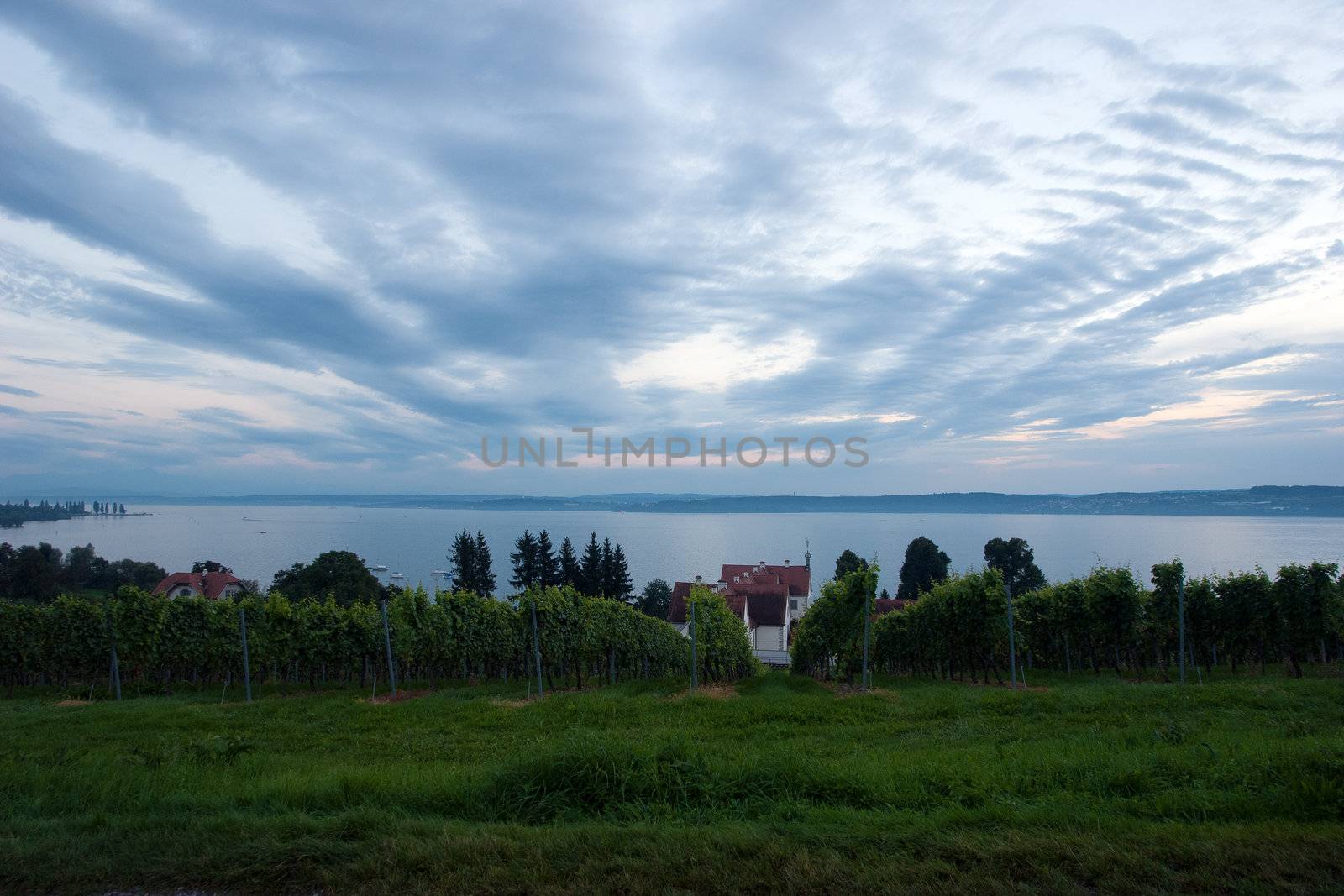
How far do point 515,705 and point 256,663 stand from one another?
11685mm

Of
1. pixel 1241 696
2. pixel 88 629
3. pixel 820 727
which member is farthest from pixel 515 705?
pixel 88 629

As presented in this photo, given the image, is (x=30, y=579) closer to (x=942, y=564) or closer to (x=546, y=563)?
(x=546, y=563)

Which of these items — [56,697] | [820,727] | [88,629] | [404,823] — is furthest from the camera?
[88,629]

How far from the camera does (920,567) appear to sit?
183 ft

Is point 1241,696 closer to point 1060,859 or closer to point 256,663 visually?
point 1060,859

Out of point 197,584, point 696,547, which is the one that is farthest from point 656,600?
point 696,547

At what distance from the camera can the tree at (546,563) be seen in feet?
213

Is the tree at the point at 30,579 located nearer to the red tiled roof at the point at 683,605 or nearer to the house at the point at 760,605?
the red tiled roof at the point at 683,605

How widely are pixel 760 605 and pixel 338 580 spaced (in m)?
27.6

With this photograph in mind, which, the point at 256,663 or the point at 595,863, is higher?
the point at 595,863

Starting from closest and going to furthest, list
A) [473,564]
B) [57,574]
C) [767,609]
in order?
[767,609], [57,574], [473,564]

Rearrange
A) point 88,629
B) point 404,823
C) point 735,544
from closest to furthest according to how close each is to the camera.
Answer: point 404,823 < point 88,629 < point 735,544

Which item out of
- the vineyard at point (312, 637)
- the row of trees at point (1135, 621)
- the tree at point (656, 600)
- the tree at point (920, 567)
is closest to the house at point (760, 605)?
the tree at point (920, 567)

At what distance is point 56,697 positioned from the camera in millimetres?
17578
